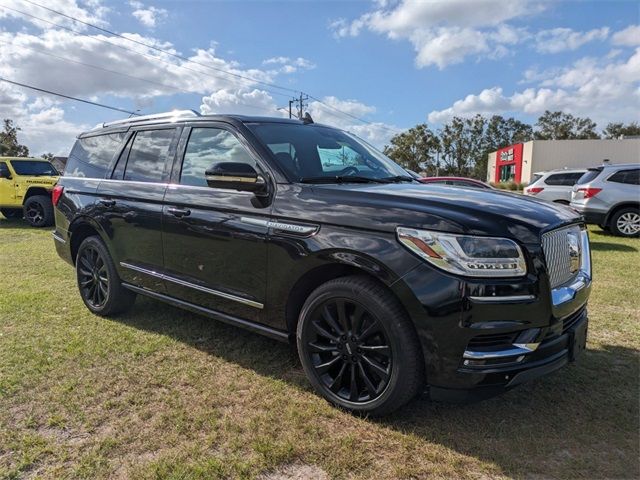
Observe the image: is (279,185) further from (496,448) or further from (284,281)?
(496,448)

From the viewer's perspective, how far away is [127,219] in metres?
4.17

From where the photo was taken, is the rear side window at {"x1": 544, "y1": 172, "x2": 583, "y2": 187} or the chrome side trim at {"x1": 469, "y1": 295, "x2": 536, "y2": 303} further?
the rear side window at {"x1": 544, "y1": 172, "x2": 583, "y2": 187}

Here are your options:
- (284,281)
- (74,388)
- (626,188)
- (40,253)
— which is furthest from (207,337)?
(626,188)

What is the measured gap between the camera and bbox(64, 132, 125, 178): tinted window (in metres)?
4.64

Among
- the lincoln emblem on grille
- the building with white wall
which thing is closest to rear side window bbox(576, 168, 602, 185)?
the lincoln emblem on grille

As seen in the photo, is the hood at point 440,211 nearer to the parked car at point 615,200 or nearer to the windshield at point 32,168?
the parked car at point 615,200

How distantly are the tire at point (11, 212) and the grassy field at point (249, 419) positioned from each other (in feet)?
35.6

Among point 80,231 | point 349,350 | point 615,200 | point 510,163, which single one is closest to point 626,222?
point 615,200

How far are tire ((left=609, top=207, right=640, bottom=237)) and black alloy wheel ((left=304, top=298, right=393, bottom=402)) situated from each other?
996cm

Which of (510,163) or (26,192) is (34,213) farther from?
(510,163)

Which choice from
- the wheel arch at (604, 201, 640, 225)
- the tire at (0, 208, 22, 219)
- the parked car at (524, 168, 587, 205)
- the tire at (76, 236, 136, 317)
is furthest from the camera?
the tire at (0, 208, 22, 219)

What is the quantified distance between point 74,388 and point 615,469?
3228mm

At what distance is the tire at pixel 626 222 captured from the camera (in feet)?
34.7

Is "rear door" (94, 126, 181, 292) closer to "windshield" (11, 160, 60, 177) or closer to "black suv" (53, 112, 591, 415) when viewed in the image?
"black suv" (53, 112, 591, 415)
